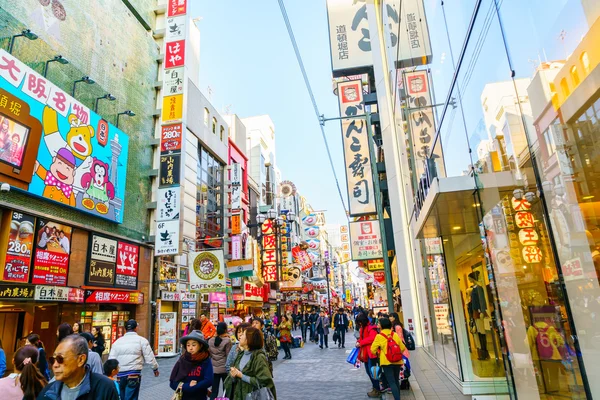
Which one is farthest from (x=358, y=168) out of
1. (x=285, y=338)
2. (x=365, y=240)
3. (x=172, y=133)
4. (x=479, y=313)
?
(x=479, y=313)

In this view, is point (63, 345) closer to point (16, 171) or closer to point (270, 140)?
point (16, 171)

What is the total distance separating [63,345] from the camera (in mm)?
2707

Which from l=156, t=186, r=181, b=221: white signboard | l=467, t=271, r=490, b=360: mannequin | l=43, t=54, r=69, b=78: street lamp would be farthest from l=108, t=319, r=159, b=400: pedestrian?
l=156, t=186, r=181, b=221: white signboard

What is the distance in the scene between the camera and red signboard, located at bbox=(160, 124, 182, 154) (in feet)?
70.4

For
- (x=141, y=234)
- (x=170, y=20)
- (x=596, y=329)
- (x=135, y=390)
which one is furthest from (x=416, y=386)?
(x=170, y=20)

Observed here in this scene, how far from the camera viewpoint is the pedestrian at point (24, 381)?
370 cm

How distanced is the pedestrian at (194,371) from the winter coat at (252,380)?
37cm

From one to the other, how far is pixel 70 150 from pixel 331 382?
13349 millimetres

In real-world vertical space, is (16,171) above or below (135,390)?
above

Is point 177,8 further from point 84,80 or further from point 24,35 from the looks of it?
point 24,35

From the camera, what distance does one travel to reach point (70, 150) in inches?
626

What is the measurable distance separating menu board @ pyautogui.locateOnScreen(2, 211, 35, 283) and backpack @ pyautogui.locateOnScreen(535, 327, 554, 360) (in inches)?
585

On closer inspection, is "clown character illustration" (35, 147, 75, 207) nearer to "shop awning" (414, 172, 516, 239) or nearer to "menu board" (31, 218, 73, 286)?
"menu board" (31, 218, 73, 286)

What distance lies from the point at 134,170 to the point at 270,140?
3498 cm
